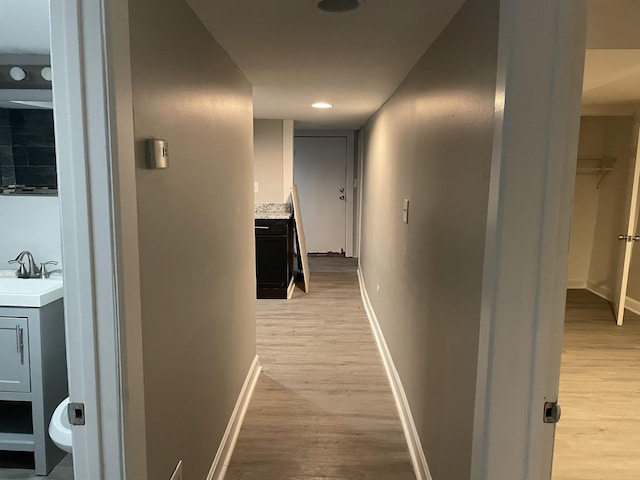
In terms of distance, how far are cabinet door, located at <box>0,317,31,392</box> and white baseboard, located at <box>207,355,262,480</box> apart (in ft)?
3.02

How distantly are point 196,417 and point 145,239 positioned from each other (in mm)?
854

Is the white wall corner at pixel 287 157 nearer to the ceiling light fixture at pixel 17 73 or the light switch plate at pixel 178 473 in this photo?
the ceiling light fixture at pixel 17 73

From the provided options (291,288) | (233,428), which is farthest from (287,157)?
(233,428)

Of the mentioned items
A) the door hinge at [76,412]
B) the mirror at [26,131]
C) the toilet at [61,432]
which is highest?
the mirror at [26,131]

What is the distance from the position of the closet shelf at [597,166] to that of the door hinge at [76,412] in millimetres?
5437

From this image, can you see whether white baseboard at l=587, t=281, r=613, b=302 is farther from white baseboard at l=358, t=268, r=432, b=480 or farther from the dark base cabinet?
the dark base cabinet

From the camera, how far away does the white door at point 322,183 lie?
7.25 meters

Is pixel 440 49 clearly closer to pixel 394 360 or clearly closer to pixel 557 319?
pixel 557 319

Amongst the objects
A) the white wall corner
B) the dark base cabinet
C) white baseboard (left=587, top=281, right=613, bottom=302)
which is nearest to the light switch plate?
the dark base cabinet

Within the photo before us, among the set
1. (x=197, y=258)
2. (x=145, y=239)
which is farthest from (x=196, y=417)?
(x=145, y=239)

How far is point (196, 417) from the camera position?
5.77ft

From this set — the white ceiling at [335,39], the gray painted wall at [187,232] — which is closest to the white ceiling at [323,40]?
the white ceiling at [335,39]

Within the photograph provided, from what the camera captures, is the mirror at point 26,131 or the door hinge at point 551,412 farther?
the mirror at point 26,131

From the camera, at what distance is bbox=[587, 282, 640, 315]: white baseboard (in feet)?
15.4
